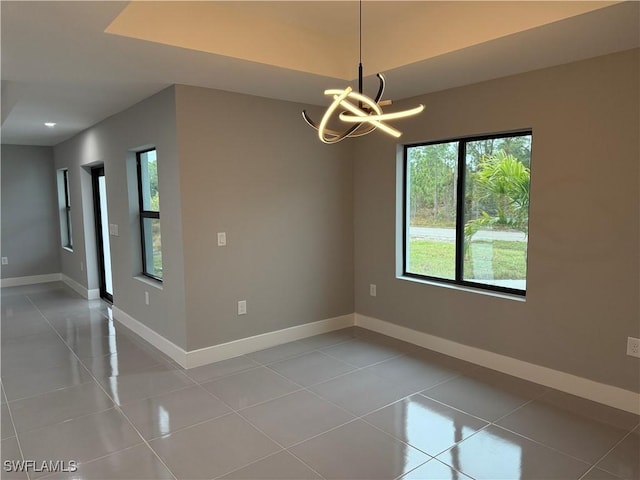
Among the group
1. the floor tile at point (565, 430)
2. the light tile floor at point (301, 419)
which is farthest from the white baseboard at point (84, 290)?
the floor tile at point (565, 430)

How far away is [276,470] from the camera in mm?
2250

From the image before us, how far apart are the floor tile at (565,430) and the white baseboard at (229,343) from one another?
6.89 ft

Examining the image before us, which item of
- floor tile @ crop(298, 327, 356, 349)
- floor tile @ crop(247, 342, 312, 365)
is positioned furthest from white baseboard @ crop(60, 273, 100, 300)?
floor tile @ crop(298, 327, 356, 349)

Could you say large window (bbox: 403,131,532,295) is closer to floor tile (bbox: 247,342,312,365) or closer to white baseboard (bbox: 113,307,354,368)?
white baseboard (bbox: 113,307,354,368)

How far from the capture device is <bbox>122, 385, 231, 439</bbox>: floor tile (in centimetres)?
268

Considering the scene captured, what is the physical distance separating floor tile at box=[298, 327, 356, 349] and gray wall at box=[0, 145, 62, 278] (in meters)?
5.49

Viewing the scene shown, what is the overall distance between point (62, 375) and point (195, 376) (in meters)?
1.07

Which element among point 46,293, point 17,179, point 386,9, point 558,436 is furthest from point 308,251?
point 17,179

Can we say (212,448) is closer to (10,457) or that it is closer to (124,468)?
(124,468)

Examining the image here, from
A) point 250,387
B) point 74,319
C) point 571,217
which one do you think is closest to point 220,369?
point 250,387

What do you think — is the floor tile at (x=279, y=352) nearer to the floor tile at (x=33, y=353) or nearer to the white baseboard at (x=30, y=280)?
the floor tile at (x=33, y=353)

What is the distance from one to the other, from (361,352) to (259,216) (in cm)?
155

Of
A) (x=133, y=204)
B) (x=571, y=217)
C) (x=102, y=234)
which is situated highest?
(x=133, y=204)

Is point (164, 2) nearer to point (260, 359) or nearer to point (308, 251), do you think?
point (308, 251)
